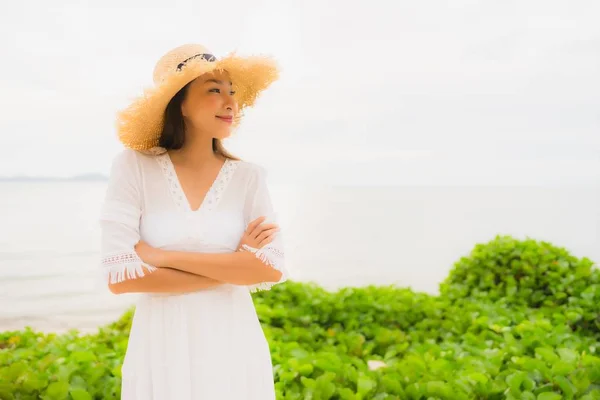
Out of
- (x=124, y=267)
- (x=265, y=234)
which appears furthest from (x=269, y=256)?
(x=124, y=267)

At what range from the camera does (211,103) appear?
186 centimetres

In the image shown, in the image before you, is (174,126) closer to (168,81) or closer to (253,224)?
(168,81)

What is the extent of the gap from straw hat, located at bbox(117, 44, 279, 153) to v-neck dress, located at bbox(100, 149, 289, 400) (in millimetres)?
93

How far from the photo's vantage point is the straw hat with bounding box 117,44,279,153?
1.80 m

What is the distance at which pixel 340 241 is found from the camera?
14914mm

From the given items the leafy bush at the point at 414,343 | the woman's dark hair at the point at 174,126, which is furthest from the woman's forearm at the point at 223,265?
the leafy bush at the point at 414,343

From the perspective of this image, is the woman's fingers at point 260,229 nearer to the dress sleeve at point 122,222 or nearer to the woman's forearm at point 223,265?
the woman's forearm at point 223,265

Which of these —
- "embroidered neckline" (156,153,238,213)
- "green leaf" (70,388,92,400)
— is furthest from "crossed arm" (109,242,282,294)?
"green leaf" (70,388,92,400)

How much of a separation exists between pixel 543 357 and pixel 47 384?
2605mm

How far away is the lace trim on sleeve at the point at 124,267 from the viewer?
64.8 inches

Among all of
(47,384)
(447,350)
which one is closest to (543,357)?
(447,350)

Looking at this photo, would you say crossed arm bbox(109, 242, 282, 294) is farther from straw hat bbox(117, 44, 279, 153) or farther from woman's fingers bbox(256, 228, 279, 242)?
straw hat bbox(117, 44, 279, 153)

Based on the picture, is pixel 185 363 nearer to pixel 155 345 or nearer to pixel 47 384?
pixel 155 345

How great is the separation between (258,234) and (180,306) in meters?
0.33
